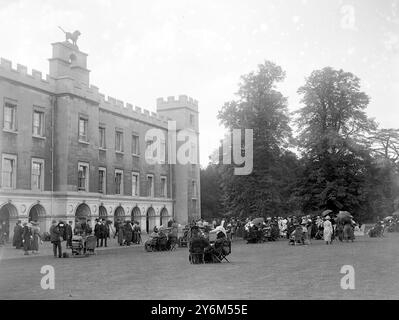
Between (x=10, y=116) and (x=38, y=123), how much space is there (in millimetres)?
2496

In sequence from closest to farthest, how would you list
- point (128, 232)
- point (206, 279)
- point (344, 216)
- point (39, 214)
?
1. point (206, 279)
2. point (128, 232)
3. point (344, 216)
4. point (39, 214)

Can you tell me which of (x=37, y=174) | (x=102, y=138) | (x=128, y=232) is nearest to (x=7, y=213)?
(x=37, y=174)

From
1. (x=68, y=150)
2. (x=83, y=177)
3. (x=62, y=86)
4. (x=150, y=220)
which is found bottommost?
(x=150, y=220)

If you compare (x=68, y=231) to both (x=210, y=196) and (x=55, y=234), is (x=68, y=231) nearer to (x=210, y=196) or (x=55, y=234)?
(x=55, y=234)

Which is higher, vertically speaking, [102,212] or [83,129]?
[83,129]

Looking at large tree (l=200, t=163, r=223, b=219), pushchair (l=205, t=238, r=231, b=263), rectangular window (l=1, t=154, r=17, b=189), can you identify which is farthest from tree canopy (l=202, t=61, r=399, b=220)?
large tree (l=200, t=163, r=223, b=219)

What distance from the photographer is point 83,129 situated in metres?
38.9

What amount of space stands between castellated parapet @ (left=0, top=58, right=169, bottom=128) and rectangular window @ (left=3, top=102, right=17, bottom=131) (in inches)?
65.5

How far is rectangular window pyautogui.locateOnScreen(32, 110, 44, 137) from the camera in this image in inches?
1411

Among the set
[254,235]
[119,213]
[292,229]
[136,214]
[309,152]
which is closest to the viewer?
[254,235]

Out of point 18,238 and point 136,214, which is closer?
point 18,238

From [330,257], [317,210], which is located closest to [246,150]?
[317,210]
